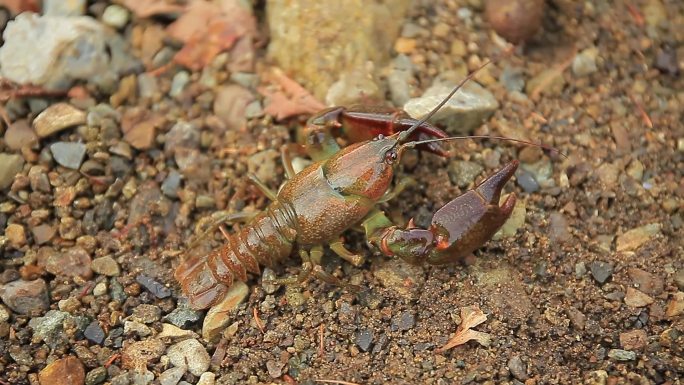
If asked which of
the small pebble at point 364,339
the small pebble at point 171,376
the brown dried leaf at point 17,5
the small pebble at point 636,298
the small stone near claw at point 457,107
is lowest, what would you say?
the small pebble at point 171,376

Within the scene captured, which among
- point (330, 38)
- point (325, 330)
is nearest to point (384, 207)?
point (325, 330)

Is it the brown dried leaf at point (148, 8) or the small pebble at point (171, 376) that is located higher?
the brown dried leaf at point (148, 8)

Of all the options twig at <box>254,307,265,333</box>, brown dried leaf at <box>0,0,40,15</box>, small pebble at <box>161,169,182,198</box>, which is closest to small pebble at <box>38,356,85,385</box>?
twig at <box>254,307,265,333</box>

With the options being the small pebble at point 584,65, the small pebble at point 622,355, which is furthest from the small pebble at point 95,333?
the small pebble at point 584,65

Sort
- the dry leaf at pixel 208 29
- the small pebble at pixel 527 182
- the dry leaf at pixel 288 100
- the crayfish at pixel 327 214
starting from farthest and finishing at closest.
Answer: the dry leaf at pixel 208 29
the dry leaf at pixel 288 100
the small pebble at pixel 527 182
the crayfish at pixel 327 214

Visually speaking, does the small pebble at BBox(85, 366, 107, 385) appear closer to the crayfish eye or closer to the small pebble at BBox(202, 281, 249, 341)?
the small pebble at BBox(202, 281, 249, 341)

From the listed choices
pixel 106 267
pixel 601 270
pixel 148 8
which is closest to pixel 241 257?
pixel 106 267

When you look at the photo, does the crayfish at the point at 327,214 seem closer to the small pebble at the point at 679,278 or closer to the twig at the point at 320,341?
the twig at the point at 320,341
